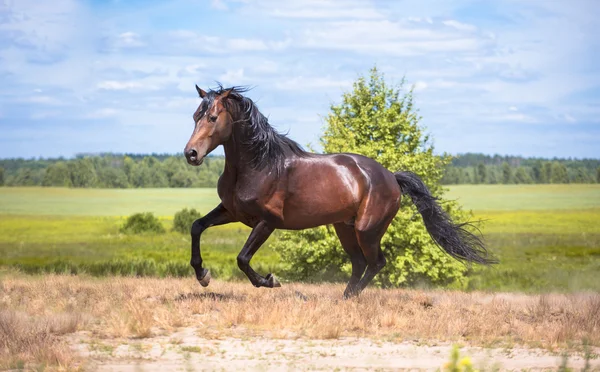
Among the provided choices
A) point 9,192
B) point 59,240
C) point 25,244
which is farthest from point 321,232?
point 9,192

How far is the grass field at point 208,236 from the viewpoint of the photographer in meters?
28.1

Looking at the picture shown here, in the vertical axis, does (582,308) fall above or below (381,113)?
below

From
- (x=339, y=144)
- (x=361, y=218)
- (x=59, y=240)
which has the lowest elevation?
(x=59, y=240)

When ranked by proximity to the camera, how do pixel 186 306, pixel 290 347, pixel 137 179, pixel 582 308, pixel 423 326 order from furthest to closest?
1. pixel 137 179
2. pixel 582 308
3. pixel 186 306
4. pixel 423 326
5. pixel 290 347

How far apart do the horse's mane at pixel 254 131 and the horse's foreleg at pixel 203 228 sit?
0.88m

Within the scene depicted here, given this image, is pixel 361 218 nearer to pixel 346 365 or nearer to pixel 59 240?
pixel 346 365

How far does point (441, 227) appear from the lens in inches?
525

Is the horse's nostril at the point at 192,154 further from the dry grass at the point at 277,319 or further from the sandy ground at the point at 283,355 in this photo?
the sandy ground at the point at 283,355

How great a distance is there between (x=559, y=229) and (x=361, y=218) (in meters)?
43.6

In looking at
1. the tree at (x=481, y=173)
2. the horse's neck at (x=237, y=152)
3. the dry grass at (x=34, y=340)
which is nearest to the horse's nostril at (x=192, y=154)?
the horse's neck at (x=237, y=152)

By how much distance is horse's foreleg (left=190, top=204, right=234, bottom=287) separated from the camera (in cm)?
1107

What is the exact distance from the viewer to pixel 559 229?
52.0m

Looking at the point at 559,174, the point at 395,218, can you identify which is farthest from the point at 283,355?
the point at 559,174

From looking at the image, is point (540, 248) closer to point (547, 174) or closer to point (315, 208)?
point (315, 208)
